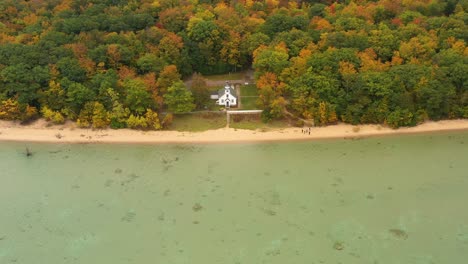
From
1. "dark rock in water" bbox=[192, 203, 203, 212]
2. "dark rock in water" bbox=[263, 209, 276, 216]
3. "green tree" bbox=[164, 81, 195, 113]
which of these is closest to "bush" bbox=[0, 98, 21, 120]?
"green tree" bbox=[164, 81, 195, 113]

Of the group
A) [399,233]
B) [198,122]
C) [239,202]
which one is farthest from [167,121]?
[399,233]

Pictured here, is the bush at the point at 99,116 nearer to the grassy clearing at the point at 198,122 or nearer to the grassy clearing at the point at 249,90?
the grassy clearing at the point at 198,122

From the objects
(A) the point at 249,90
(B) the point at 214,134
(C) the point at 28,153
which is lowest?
(C) the point at 28,153

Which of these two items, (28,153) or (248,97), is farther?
(248,97)

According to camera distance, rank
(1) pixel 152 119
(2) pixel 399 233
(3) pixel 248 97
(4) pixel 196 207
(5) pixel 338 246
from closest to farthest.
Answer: (5) pixel 338 246
(2) pixel 399 233
(4) pixel 196 207
(1) pixel 152 119
(3) pixel 248 97

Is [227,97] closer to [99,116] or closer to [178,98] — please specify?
[178,98]

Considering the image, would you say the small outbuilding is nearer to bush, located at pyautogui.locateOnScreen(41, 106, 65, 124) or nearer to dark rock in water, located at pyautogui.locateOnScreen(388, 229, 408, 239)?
bush, located at pyautogui.locateOnScreen(41, 106, 65, 124)
